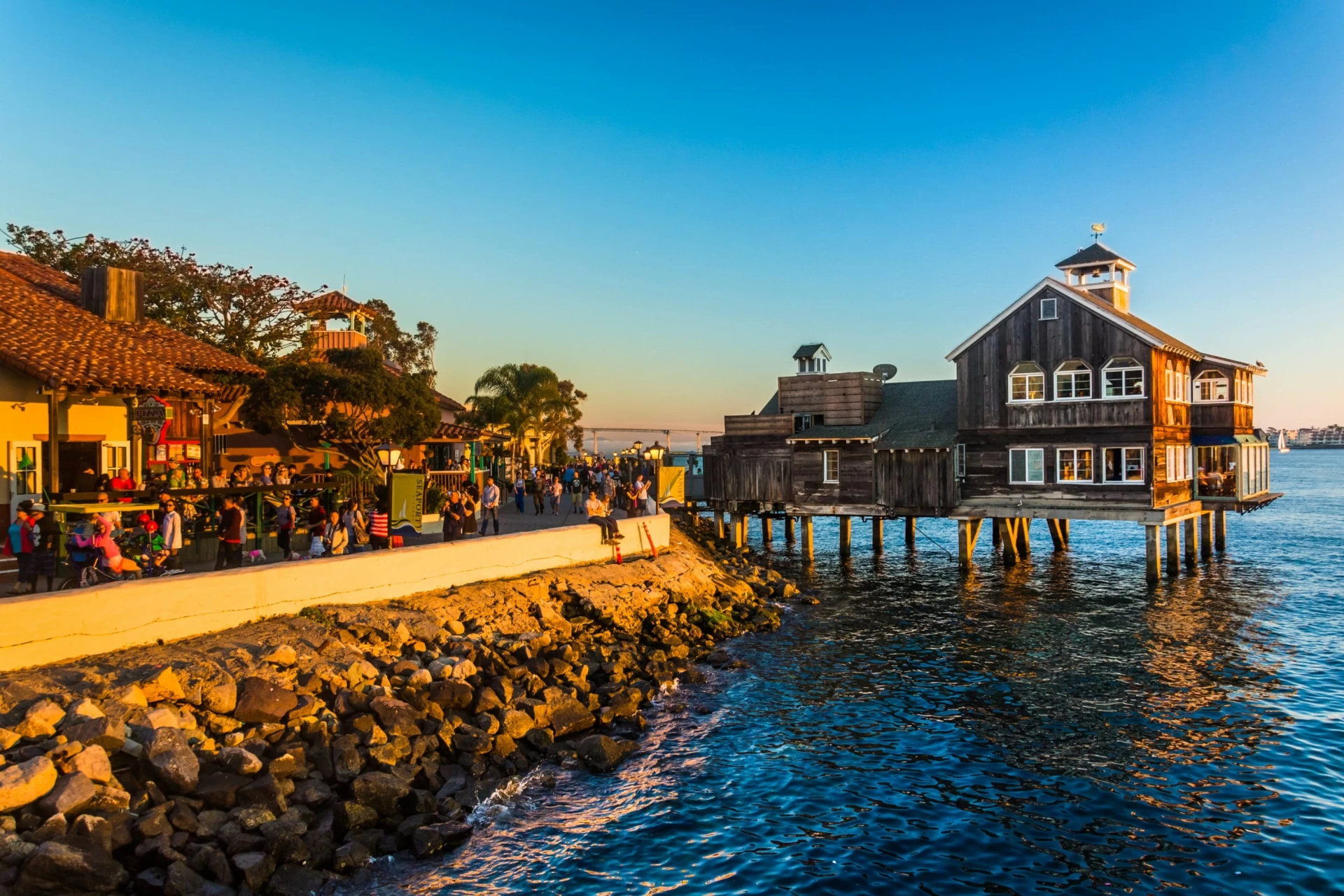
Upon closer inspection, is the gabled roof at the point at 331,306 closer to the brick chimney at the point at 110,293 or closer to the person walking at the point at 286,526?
the brick chimney at the point at 110,293

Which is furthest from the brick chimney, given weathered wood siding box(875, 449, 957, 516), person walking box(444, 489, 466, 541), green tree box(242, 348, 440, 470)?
weathered wood siding box(875, 449, 957, 516)

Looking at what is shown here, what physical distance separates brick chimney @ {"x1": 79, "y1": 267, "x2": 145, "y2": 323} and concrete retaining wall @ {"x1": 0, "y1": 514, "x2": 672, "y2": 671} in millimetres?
11264

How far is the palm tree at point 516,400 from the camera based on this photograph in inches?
2287

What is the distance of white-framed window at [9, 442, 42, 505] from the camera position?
19.3 metres

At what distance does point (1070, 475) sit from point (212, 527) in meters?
29.6

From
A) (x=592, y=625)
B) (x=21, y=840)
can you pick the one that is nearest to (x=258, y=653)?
(x=21, y=840)

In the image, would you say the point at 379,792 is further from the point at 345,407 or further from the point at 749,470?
the point at 749,470

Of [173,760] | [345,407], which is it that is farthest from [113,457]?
[173,760]

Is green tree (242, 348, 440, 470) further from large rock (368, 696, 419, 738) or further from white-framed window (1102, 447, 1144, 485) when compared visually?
white-framed window (1102, 447, 1144, 485)

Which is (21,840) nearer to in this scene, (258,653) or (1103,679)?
(258,653)

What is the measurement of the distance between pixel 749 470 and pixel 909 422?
7715mm

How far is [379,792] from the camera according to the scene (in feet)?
40.5

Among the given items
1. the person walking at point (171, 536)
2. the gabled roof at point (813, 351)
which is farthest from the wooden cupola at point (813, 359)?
the person walking at point (171, 536)

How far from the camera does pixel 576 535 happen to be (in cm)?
2591
